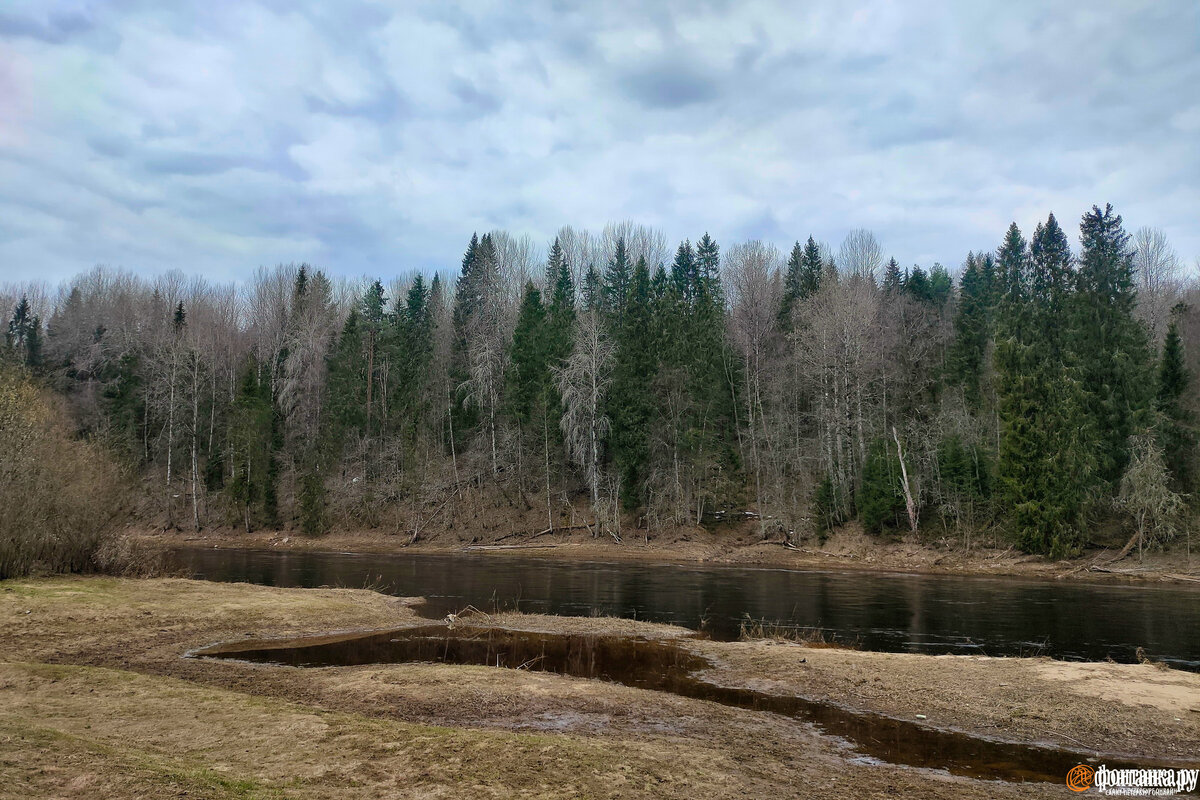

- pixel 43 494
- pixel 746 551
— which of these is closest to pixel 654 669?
pixel 43 494

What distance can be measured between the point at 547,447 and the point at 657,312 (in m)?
15.5

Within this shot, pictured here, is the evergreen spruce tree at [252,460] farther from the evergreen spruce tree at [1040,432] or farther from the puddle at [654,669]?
the evergreen spruce tree at [1040,432]

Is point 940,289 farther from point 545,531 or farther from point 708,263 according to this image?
point 545,531

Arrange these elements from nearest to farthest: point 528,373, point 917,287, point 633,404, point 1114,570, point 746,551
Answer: point 1114,570, point 746,551, point 633,404, point 528,373, point 917,287

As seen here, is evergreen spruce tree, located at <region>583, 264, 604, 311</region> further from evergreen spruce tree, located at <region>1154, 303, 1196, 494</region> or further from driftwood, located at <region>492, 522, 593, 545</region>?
evergreen spruce tree, located at <region>1154, 303, 1196, 494</region>

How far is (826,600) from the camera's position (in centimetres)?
3172

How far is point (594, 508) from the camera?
191 ft

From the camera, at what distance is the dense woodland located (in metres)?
47.5

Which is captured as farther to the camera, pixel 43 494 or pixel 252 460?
pixel 252 460

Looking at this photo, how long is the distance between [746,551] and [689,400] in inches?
518

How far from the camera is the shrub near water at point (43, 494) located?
2302cm

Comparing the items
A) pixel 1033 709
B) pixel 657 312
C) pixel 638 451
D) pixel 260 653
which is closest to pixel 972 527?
pixel 638 451

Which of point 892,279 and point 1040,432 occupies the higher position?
point 892,279

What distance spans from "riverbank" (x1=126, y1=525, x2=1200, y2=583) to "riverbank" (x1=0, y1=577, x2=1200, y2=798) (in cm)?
2504
